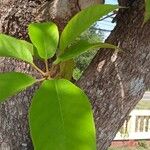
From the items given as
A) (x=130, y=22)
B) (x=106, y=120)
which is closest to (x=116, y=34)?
(x=130, y=22)

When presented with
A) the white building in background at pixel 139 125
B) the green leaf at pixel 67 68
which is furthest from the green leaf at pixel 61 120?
the white building in background at pixel 139 125

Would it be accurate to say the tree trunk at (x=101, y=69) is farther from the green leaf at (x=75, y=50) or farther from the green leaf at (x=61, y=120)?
the green leaf at (x=61, y=120)

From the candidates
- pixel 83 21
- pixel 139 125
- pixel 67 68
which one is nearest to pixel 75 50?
pixel 83 21

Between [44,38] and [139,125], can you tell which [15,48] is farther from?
[139,125]

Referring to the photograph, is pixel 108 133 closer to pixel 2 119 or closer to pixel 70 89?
pixel 2 119

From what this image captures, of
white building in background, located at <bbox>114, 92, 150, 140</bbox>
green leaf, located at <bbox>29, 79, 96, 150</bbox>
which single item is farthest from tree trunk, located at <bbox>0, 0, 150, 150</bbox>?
white building in background, located at <bbox>114, 92, 150, 140</bbox>

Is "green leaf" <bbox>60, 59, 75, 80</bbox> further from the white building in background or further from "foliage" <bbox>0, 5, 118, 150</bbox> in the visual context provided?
the white building in background
